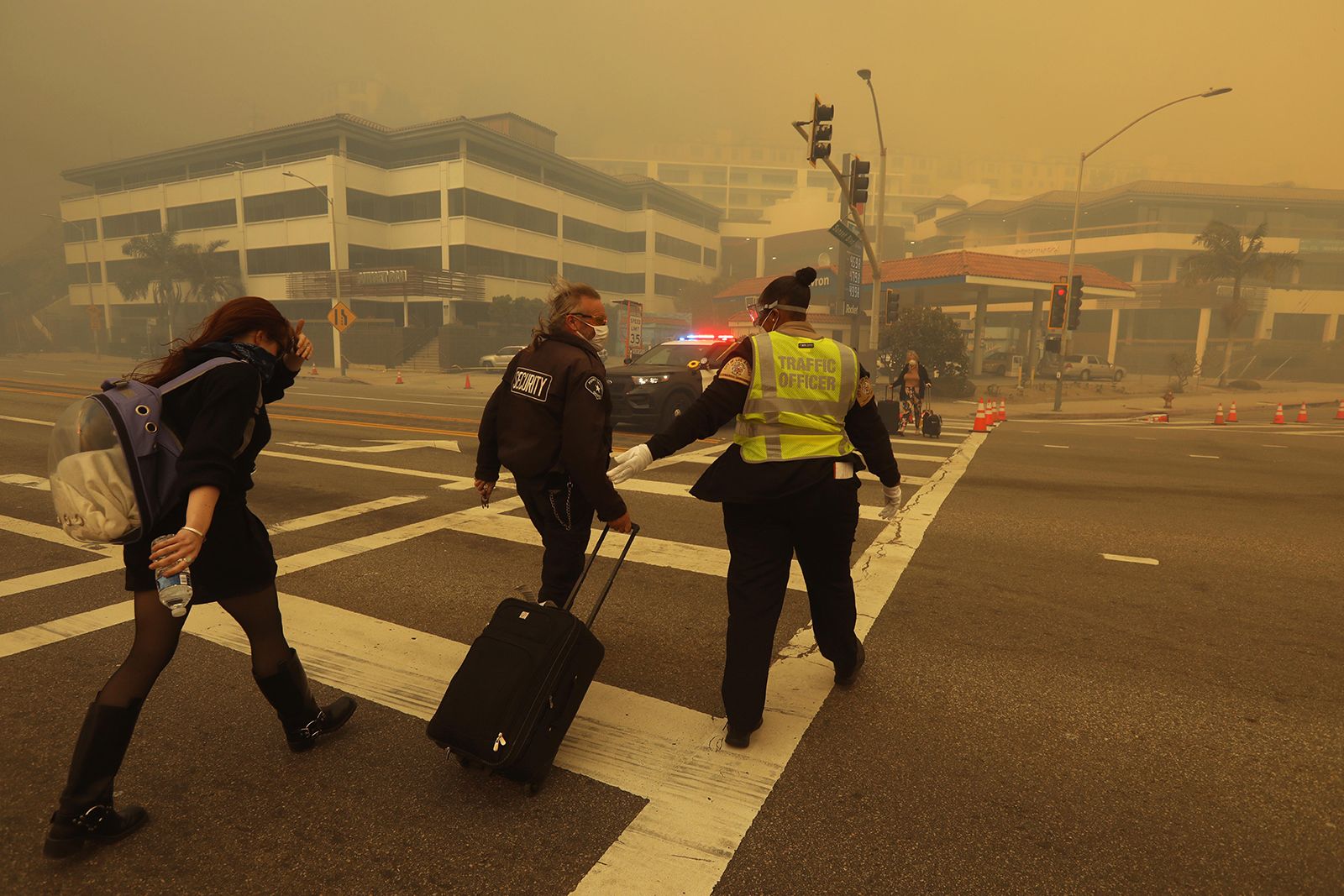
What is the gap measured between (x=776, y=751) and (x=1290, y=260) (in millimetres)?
63802

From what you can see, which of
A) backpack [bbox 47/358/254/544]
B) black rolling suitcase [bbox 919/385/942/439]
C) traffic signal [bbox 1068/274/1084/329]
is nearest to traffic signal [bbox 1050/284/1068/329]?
traffic signal [bbox 1068/274/1084/329]

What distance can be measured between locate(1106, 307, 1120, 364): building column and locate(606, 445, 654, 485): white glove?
74306 millimetres

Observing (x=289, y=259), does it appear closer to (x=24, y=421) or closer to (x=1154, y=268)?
(x=24, y=421)

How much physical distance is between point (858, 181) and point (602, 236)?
54450 mm

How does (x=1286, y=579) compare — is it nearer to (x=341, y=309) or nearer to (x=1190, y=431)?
(x=1190, y=431)

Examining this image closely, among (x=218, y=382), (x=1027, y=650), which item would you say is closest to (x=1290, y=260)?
(x=1027, y=650)

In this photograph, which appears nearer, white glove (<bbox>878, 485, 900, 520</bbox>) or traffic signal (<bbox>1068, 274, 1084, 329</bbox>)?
white glove (<bbox>878, 485, 900, 520</bbox>)

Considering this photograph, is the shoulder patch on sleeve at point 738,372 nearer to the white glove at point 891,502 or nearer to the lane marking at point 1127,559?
the white glove at point 891,502

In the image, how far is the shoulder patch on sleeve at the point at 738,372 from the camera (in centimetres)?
313

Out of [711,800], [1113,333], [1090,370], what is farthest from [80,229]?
[1113,333]

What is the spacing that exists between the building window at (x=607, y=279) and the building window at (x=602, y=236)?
2.26 m

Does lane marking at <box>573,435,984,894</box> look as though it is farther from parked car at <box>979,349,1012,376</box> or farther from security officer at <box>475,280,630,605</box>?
parked car at <box>979,349,1012,376</box>

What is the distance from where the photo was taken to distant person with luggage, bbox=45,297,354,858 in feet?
7.63

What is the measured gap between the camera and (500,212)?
56094mm
